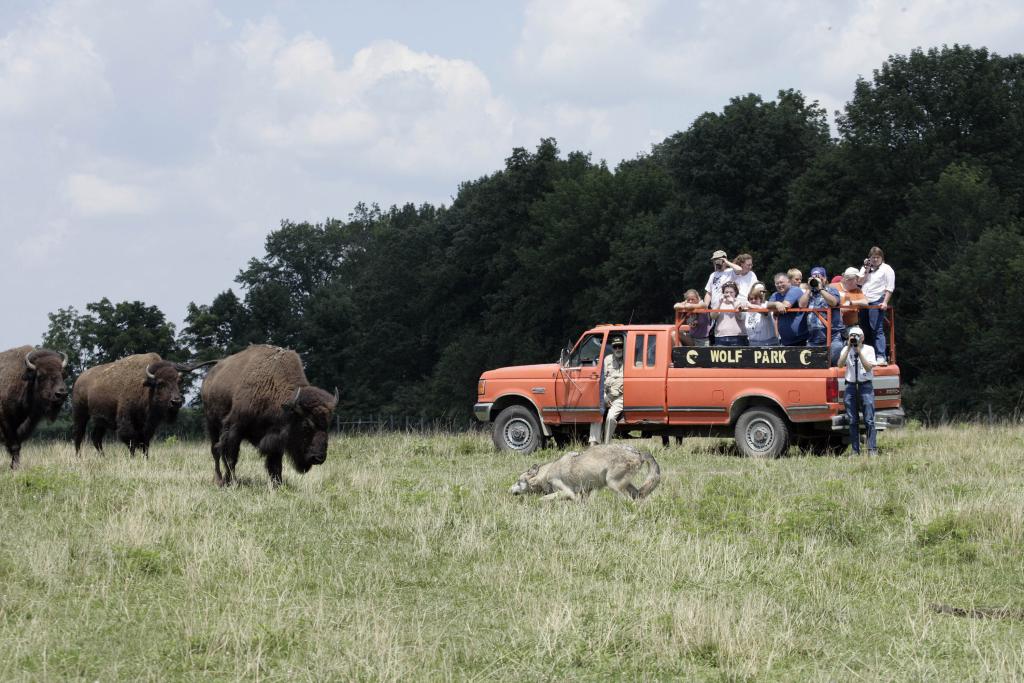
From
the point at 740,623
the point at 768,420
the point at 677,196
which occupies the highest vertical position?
the point at 677,196

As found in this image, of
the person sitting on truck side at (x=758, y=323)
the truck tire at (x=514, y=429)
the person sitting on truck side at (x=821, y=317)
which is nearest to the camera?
the person sitting on truck side at (x=821, y=317)

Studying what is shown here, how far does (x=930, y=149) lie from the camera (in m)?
48.8

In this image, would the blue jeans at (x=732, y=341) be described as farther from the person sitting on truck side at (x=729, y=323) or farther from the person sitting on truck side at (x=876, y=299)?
Result: the person sitting on truck side at (x=876, y=299)

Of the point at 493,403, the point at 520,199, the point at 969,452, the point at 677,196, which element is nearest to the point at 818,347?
the point at 969,452

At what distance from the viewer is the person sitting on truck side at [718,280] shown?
19.0m

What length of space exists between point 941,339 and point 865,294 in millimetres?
27144

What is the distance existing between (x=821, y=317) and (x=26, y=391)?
11.7m

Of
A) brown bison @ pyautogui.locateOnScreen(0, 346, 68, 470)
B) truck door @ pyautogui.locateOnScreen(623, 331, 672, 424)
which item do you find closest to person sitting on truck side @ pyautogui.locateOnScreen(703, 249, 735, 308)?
truck door @ pyautogui.locateOnScreen(623, 331, 672, 424)

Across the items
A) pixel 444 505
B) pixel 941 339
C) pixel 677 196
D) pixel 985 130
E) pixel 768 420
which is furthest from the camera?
pixel 677 196

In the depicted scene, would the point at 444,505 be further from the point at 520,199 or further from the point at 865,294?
the point at 520,199

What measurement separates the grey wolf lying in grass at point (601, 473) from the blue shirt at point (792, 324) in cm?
632

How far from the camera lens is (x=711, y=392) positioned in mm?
18672

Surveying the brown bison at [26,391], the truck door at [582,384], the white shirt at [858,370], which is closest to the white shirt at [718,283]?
the truck door at [582,384]

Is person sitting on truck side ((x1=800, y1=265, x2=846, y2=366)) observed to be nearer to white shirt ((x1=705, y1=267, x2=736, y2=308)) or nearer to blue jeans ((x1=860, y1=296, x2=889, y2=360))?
blue jeans ((x1=860, y1=296, x2=889, y2=360))
